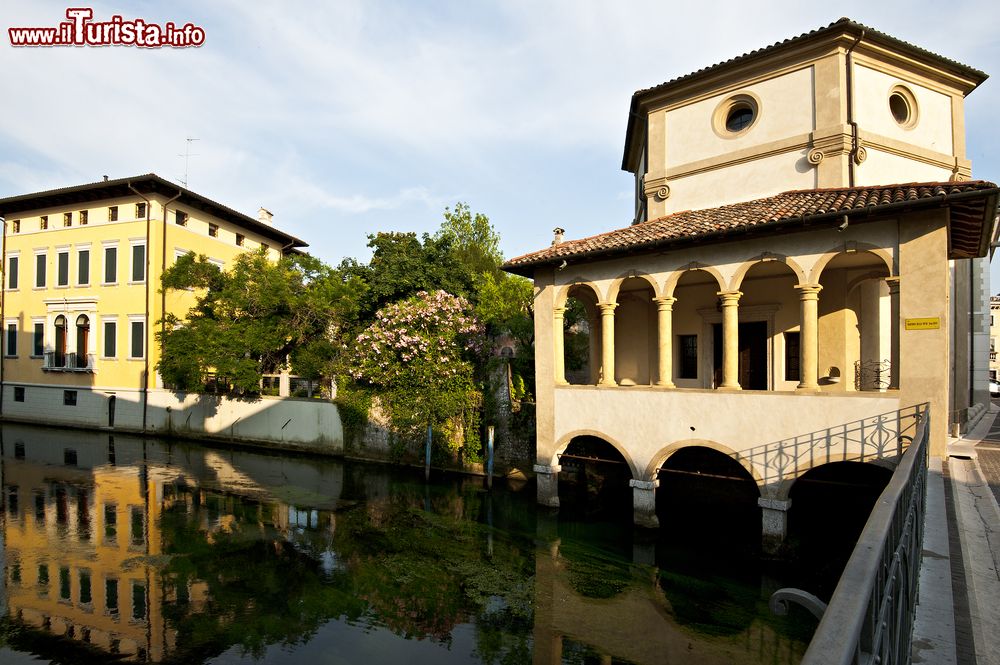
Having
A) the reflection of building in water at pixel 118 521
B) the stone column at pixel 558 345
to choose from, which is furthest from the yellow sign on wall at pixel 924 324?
the reflection of building in water at pixel 118 521

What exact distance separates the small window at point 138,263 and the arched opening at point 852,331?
28.0 m

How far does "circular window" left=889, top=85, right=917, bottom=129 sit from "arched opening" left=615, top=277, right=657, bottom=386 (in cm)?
749

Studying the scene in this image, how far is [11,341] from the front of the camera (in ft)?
95.5

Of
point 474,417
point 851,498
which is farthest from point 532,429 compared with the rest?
point 851,498

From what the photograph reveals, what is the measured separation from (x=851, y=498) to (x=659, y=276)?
7.40 meters

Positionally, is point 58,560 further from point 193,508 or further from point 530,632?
point 530,632

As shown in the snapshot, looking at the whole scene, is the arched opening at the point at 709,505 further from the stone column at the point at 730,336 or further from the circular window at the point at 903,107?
the circular window at the point at 903,107

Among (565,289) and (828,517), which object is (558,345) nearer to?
(565,289)

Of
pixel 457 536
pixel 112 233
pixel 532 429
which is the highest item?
pixel 112 233

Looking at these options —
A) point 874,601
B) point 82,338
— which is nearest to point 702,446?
point 874,601

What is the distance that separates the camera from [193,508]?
14227mm

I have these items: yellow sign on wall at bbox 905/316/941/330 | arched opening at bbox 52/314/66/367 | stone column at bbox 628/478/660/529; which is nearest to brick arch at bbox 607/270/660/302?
stone column at bbox 628/478/660/529

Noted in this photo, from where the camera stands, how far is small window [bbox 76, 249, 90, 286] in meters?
26.8

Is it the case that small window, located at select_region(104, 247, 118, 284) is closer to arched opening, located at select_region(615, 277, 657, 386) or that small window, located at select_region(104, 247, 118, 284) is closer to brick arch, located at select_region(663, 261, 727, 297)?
arched opening, located at select_region(615, 277, 657, 386)
